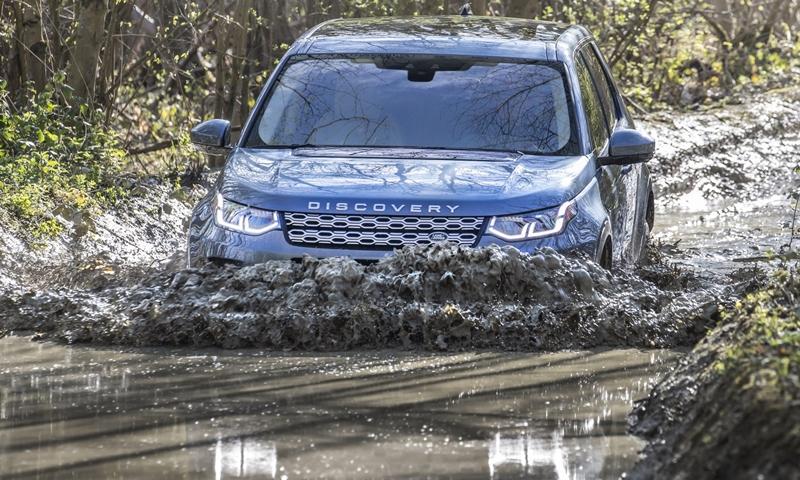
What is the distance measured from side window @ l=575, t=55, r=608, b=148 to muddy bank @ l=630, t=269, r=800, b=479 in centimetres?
272

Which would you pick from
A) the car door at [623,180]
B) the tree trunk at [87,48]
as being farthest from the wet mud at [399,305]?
the tree trunk at [87,48]

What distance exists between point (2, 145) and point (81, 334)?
427 centimetres

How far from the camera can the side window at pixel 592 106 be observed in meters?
8.66

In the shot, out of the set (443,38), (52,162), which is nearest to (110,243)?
(52,162)

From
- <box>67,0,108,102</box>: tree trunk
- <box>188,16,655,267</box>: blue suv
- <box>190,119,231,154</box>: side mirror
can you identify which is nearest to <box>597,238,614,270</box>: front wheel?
<box>188,16,655,267</box>: blue suv

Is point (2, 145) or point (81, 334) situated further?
point (2, 145)

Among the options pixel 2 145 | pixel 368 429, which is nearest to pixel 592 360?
Answer: pixel 368 429

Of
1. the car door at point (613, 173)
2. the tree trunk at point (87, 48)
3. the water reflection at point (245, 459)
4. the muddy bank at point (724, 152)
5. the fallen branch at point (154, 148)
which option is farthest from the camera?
the muddy bank at point (724, 152)

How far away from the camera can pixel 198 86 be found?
1658 cm

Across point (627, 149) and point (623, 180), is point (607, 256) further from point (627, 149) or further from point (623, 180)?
point (623, 180)

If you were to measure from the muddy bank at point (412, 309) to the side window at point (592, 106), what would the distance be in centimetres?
127

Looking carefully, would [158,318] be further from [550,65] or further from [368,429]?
[550,65]

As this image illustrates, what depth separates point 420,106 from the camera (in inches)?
333

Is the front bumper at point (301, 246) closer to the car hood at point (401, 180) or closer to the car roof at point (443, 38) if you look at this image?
the car hood at point (401, 180)
